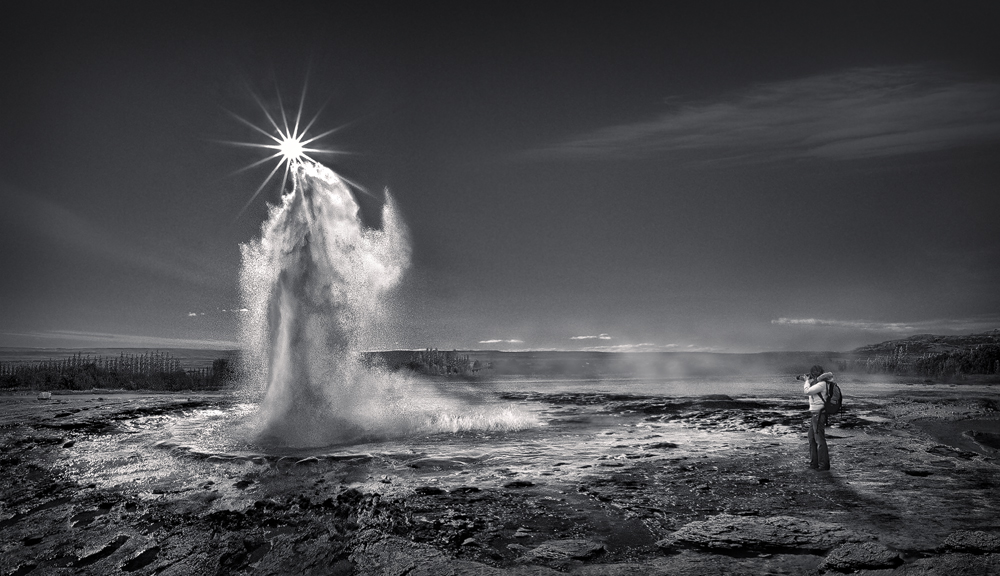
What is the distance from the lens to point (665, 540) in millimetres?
6801

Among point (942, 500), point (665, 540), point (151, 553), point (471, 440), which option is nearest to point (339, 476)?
point (151, 553)

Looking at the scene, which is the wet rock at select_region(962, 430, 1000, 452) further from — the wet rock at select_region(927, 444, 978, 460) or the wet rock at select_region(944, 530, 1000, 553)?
the wet rock at select_region(944, 530, 1000, 553)

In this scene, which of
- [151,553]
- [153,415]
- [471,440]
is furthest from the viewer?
[153,415]

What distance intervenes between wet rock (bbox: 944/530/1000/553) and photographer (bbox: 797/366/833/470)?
3.80 m

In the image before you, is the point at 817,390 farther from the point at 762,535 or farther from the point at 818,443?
the point at 762,535

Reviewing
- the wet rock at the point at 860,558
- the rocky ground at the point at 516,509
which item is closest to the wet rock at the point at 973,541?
the rocky ground at the point at 516,509

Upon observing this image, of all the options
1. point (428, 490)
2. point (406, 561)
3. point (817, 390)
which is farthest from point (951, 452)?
point (406, 561)

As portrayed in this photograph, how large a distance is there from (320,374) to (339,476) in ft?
22.8

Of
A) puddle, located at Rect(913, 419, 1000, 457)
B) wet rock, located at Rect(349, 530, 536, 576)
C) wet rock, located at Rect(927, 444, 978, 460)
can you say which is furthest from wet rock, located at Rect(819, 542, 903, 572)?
puddle, located at Rect(913, 419, 1000, 457)

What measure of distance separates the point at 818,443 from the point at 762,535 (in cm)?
460

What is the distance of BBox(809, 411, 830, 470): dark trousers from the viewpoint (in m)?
10.5

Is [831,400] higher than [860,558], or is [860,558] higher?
[831,400]

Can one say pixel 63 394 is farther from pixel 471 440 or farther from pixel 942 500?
pixel 942 500

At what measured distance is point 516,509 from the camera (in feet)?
26.9
